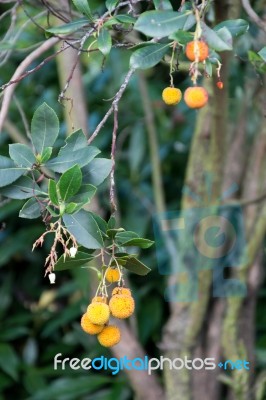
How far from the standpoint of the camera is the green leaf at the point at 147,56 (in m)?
0.73

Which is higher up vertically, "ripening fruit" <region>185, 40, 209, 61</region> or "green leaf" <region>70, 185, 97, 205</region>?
"ripening fruit" <region>185, 40, 209, 61</region>

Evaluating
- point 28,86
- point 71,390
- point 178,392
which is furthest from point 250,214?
point 28,86

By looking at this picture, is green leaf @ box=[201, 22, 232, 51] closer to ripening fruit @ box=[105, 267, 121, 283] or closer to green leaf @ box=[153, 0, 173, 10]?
green leaf @ box=[153, 0, 173, 10]

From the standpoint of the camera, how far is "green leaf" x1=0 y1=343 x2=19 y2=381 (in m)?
1.90

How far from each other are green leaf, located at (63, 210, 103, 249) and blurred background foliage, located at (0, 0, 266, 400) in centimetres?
106

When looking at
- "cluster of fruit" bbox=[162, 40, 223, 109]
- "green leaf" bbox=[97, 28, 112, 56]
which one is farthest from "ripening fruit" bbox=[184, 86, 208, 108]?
"green leaf" bbox=[97, 28, 112, 56]

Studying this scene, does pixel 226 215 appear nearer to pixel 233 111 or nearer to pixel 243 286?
pixel 243 286

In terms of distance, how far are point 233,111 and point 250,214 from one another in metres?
0.32

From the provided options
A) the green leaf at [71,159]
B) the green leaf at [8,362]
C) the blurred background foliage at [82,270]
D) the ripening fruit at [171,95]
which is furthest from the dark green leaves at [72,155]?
the green leaf at [8,362]

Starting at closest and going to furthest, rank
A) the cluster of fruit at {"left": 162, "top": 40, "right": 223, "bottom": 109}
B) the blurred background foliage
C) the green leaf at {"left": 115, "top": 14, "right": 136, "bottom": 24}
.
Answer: the cluster of fruit at {"left": 162, "top": 40, "right": 223, "bottom": 109}, the green leaf at {"left": 115, "top": 14, "right": 136, "bottom": 24}, the blurred background foliage

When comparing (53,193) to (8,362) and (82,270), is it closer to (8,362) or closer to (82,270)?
(82,270)

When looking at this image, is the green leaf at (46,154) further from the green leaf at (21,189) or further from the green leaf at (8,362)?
the green leaf at (8,362)

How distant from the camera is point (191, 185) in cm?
157

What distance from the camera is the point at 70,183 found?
2.39 ft
